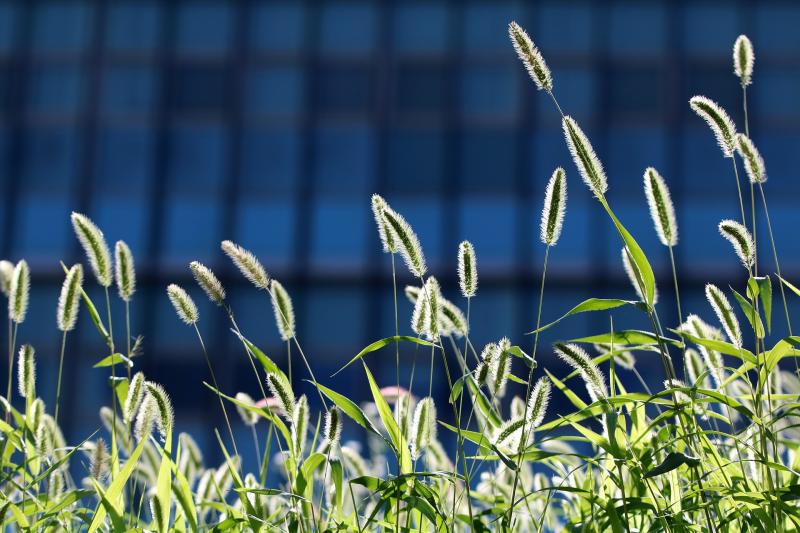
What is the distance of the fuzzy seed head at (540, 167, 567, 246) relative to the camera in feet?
5.28

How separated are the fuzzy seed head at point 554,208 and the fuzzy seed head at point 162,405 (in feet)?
1.83

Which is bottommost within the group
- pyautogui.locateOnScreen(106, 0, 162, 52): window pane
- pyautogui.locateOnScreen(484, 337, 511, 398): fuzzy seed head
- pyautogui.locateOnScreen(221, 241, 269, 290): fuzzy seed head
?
pyautogui.locateOnScreen(484, 337, 511, 398): fuzzy seed head

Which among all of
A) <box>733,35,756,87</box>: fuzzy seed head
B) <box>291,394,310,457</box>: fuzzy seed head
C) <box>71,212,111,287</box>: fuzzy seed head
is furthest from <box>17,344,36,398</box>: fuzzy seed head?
<box>733,35,756,87</box>: fuzzy seed head

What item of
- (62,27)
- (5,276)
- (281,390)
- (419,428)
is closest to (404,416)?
(419,428)

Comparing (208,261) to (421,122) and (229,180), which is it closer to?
(229,180)

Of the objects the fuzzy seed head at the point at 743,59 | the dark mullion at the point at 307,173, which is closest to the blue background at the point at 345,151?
the dark mullion at the point at 307,173

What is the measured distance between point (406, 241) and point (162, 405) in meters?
0.42

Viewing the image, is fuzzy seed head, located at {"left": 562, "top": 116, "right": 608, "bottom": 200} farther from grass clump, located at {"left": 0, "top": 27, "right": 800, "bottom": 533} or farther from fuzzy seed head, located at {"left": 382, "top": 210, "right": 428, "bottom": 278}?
fuzzy seed head, located at {"left": 382, "top": 210, "right": 428, "bottom": 278}

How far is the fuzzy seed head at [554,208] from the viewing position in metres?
1.61

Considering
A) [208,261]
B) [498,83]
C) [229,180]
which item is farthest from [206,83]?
[498,83]

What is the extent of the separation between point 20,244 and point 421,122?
19.1 feet

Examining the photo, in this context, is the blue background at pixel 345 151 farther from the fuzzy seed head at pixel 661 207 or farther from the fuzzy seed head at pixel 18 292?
the fuzzy seed head at pixel 661 207

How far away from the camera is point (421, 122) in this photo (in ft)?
55.4

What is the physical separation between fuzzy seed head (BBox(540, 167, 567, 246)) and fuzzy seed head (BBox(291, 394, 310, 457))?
41cm
